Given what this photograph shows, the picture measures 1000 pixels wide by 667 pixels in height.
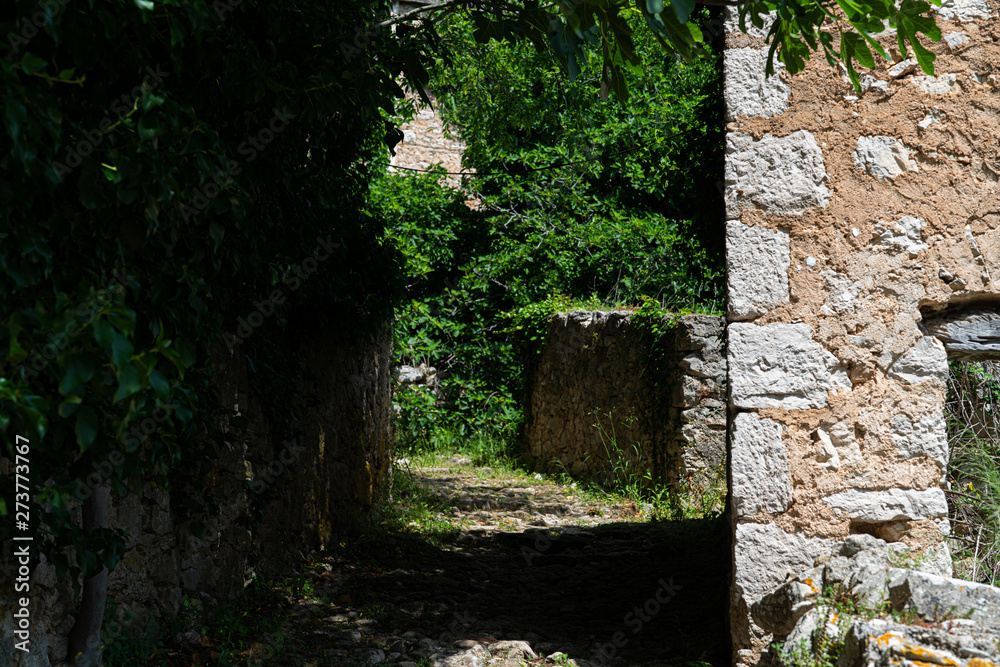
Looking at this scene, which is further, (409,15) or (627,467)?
(627,467)

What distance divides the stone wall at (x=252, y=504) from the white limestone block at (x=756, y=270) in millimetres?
2282

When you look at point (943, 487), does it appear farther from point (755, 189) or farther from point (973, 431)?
point (755, 189)

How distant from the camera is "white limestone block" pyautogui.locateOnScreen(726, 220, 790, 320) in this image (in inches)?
107

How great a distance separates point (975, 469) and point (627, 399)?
186 inches

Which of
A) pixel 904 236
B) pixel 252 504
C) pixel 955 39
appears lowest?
pixel 252 504

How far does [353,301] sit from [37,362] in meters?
3.39

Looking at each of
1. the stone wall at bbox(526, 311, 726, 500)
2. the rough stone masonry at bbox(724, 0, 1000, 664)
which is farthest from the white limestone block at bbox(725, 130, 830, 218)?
the stone wall at bbox(526, 311, 726, 500)

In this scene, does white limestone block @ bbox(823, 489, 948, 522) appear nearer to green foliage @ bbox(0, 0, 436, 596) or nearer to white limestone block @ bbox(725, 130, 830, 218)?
white limestone block @ bbox(725, 130, 830, 218)

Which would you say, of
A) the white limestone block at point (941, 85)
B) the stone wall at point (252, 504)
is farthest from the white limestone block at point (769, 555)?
the stone wall at point (252, 504)

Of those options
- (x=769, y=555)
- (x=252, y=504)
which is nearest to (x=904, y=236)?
(x=769, y=555)

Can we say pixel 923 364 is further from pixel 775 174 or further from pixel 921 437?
pixel 775 174

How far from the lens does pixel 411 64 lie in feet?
8.99

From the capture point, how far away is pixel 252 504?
3.90 meters

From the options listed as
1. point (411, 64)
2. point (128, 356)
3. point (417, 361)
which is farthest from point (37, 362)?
point (417, 361)
